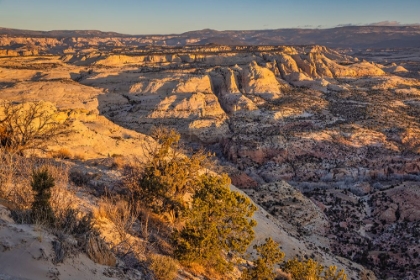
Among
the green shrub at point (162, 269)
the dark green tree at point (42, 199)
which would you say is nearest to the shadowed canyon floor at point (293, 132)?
the green shrub at point (162, 269)

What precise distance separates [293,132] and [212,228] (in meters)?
31.4

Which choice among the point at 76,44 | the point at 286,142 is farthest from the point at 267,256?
the point at 76,44

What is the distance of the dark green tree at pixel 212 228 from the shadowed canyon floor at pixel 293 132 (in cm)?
681

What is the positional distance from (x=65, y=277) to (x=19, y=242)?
0.88 m

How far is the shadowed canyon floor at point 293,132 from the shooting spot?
20516 mm

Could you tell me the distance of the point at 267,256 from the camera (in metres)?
11.0

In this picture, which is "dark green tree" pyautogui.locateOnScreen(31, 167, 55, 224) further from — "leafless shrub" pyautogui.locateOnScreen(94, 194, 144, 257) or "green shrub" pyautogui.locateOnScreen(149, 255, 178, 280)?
"green shrub" pyautogui.locateOnScreen(149, 255, 178, 280)

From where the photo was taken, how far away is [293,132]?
39.2 m

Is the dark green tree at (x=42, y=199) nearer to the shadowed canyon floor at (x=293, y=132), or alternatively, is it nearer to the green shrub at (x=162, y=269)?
the green shrub at (x=162, y=269)

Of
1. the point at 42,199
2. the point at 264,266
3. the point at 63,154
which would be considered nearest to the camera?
the point at 42,199

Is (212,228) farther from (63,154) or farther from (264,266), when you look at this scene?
(63,154)

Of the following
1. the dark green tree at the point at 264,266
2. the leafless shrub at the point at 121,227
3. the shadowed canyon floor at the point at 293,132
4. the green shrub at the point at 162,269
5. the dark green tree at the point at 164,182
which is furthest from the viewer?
the shadowed canyon floor at the point at 293,132

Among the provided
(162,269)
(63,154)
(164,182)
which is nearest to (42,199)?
(162,269)

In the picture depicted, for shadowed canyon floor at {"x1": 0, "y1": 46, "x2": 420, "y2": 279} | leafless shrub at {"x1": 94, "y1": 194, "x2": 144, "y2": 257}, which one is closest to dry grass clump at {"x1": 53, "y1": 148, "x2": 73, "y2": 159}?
shadowed canyon floor at {"x1": 0, "y1": 46, "x2": 420, "y2": 279}
